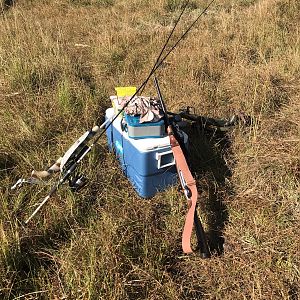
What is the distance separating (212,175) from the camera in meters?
3.04

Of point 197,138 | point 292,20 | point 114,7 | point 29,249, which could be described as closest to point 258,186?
point 197,138

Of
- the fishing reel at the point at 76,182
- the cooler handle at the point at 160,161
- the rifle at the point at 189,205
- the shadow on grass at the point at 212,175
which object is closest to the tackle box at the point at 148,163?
the cooler handle at the point at 160,161

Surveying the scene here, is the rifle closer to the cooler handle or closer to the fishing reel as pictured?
the cooler handle

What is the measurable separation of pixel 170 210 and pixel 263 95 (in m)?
1.83

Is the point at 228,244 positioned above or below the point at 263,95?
below

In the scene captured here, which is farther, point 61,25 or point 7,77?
point 61,25

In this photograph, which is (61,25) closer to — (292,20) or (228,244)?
(292,20)

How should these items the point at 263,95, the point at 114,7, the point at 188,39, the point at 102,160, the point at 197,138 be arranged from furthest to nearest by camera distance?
the point at 114,7
the point at 188,39
the point at 263,95
the point at 197,138
the point at 102,160

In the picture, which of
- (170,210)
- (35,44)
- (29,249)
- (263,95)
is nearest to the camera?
(29,249)

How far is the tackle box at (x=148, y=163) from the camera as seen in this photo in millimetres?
2680

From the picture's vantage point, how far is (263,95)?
3.96 m

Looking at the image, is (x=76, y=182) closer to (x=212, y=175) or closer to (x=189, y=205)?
(x=189, y=205)

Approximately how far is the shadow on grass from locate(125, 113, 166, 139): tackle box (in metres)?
0.51

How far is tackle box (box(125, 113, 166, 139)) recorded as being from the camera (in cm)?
271
